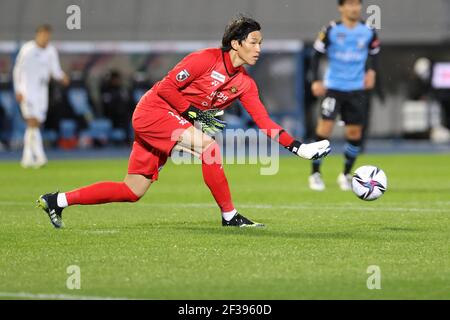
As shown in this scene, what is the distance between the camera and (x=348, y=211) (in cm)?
1280

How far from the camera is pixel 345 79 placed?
627 inches

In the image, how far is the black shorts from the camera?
15.8m

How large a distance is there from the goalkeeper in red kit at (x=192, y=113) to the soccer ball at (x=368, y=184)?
3.60 feet

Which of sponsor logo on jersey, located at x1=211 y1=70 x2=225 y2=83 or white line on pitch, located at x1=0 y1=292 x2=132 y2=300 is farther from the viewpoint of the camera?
sponsor logo on jersey, located at x1=211 y1=70 x2=225 y2=83

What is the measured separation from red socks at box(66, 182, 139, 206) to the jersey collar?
4.63 ft

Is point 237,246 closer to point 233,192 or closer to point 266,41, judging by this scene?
point 233,192

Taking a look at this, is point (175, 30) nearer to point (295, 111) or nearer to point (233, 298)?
point (295, 111)

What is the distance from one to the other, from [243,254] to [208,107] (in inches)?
80.7

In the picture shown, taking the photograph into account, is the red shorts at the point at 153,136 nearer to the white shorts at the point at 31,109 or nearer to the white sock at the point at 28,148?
the white sock at the point at 28,148

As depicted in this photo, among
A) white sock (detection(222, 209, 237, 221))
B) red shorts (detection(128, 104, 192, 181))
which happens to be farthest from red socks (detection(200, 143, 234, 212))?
red shorts (detection(128, 104, 192, 181))

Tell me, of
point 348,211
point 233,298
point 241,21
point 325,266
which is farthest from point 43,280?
point 348,211

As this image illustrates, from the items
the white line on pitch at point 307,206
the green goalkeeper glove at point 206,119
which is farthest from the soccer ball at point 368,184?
the white line on pitch at point 307,206

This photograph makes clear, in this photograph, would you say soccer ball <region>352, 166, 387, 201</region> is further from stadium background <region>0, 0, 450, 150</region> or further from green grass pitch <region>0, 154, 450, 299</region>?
stadium background <region>0, 0, 450, 150</region>

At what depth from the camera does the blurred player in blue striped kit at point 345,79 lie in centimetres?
1580
